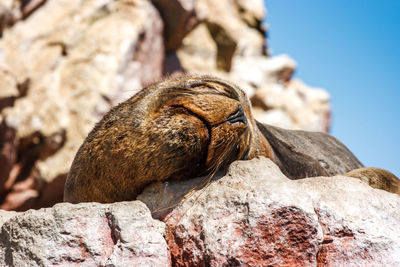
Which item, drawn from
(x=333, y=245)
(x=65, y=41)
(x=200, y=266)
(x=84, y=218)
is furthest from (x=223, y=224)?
(x=65, y=41)

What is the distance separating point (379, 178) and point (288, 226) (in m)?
1.30

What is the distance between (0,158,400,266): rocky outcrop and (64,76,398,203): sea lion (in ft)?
1.04

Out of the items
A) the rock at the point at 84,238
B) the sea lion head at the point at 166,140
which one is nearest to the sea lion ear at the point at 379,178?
the sea lion head at the point at 166,140

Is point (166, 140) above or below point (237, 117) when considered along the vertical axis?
Result: below

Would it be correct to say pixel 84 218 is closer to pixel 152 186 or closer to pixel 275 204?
pixel 152 186

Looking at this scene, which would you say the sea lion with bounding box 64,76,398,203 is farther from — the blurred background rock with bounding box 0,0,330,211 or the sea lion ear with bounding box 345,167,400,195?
the blurred background rock with bounding box 0,0,330,211

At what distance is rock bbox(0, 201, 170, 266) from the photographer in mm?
2066

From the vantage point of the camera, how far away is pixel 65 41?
31.1ft

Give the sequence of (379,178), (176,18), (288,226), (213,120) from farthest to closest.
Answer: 1. (176,18)
2. (379,178)
3. (213,120)
4. (288,226)

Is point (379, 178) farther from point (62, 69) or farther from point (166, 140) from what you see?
point (62, 69)

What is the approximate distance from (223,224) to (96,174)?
1.02 metres

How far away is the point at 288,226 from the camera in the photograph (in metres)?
2.09

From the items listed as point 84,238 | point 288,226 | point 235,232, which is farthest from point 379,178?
point 84,238

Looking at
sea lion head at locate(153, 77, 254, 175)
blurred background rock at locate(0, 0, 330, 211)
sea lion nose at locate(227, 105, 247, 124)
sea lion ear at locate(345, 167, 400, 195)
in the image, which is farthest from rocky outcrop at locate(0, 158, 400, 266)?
blurred background rock at locate(0, 0, 330, 211)
